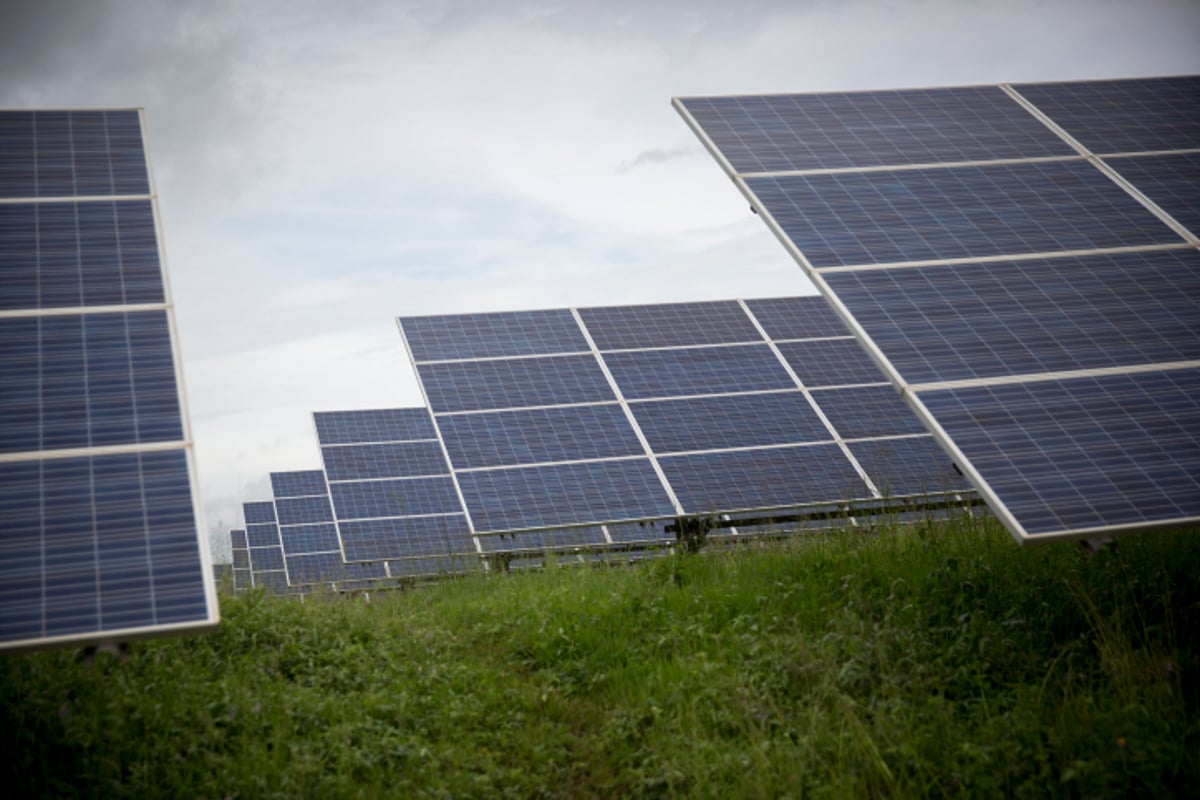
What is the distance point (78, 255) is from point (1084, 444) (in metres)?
9.22

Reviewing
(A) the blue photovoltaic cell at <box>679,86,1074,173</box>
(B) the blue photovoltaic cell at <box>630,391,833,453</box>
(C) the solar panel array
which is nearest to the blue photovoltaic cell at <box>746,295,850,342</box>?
(B) the blue photovoltaic cell at <box>630,391,833,453</box>

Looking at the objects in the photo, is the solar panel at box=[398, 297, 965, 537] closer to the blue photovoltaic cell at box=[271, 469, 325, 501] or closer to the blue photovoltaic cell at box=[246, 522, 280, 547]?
the blue photovoltaic cell at box=[271, 469, 325, 501]

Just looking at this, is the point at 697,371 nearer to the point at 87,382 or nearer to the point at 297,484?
the point at 87,382

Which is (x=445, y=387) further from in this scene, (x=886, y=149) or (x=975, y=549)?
(x=975, y=549)

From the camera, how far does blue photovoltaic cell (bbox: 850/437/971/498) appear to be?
13633 millimetres

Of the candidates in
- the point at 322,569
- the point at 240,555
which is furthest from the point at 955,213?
the point at 240,555

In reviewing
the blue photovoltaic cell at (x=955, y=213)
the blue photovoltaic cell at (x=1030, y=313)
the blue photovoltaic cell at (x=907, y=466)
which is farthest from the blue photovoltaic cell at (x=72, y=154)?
the blue photovoltaic cell at (x=907, y=466)

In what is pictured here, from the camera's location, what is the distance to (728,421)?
1594 cm

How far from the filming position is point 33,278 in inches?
343

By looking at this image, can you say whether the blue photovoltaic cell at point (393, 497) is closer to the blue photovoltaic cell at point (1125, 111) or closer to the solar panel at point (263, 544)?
the solar panel at point (263, 544)

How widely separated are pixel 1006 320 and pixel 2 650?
8606mm

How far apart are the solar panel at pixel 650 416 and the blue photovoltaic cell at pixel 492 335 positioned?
0.05 meters

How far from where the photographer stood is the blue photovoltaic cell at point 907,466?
44.7 feet

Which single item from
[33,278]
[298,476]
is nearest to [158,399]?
[33,278]
